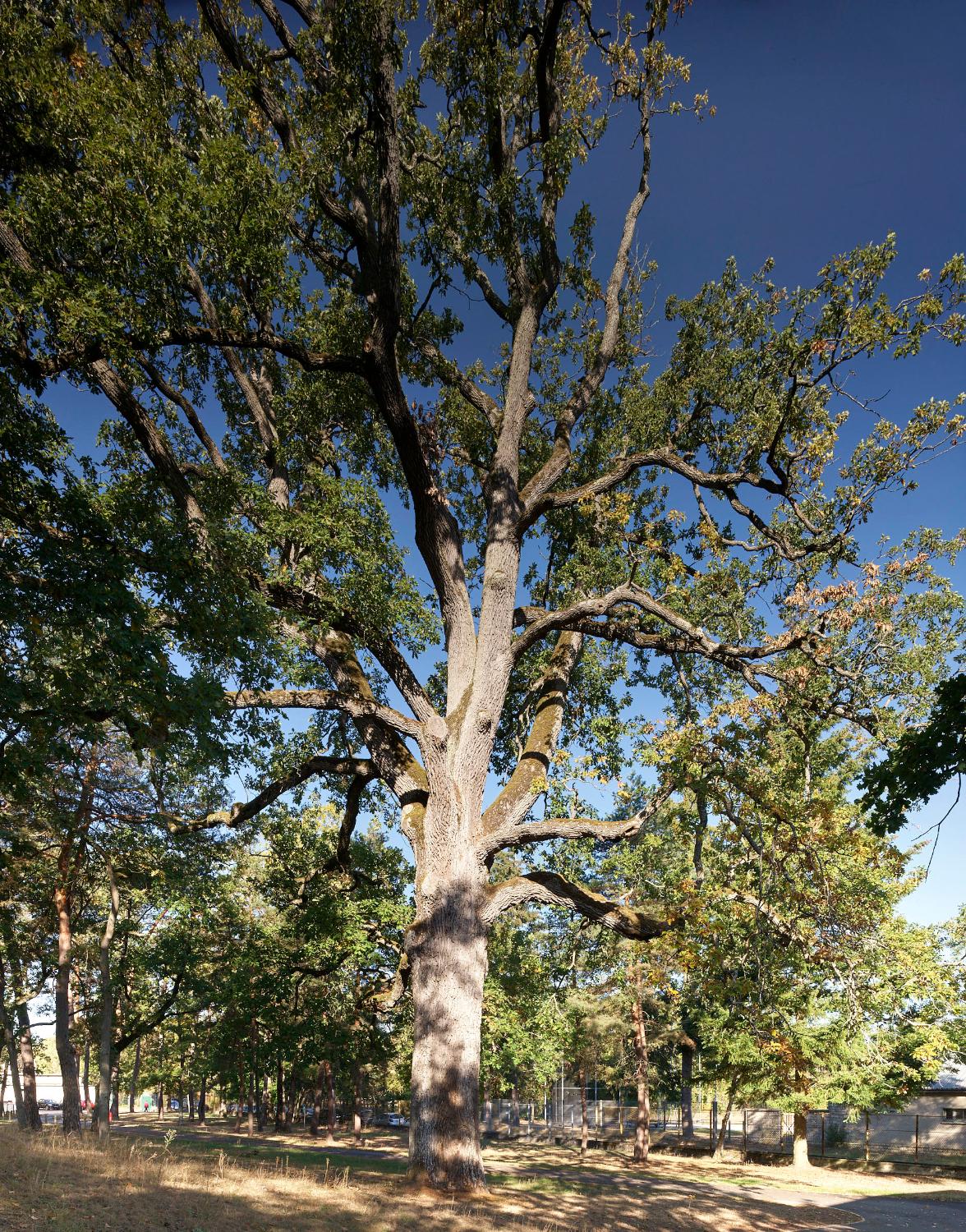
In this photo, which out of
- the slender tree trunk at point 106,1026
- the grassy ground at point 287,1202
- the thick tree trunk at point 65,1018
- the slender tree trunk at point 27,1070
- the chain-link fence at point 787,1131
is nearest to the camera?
the grassy ground at point 287,1202

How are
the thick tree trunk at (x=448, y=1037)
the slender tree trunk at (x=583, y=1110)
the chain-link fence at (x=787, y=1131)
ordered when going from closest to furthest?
the thick tree trunk at (x=448, y=1037)
the chain-link fence at (x=787, y=1131)
the slender tree trunk at (x=583, y=1110)

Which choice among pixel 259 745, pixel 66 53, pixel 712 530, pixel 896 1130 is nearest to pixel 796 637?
pixel 712 530

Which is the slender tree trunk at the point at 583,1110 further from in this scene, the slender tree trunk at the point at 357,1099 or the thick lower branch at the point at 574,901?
the thick lower branch at the point at 574,901

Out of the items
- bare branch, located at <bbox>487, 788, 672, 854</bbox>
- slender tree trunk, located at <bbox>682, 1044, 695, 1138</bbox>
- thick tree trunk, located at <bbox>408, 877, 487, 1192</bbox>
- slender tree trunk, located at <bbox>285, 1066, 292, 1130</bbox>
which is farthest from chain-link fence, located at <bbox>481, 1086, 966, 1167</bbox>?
thick tree trunk, located at <bbox>408, 877, 487, 1192</bbox>

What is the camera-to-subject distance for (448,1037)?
9.02 meters

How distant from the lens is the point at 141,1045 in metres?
47.9

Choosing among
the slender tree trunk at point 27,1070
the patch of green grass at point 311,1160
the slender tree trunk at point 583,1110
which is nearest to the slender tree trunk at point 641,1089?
the slender tree trunk at point 583,1110

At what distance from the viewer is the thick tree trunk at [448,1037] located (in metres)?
8.65

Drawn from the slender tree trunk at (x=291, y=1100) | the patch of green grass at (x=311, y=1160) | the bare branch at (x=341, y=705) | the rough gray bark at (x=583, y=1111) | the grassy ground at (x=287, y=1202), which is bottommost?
the slender tree trunk at (x=291, y=1100)

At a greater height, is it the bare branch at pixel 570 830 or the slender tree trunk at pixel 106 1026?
the bare branch at pixel 570 830

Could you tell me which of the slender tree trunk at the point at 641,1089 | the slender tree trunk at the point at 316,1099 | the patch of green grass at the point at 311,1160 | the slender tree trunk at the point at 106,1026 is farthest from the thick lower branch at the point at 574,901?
the slender tree trunk at the point at 316,1099

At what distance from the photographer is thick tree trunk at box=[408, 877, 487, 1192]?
28.4 ft

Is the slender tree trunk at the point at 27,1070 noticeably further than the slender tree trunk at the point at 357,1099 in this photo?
No

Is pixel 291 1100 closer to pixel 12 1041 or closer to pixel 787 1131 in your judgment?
pixel 12 1041
